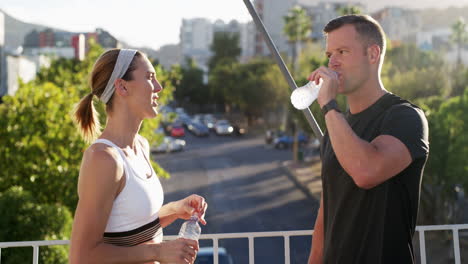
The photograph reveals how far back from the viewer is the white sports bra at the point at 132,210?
1812 mm

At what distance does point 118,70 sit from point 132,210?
0.45m

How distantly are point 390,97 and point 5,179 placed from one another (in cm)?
1158

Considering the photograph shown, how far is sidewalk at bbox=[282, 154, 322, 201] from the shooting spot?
30.6m

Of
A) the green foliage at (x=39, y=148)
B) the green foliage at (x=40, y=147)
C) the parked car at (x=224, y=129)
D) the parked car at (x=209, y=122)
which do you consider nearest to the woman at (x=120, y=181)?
the green foliage at (x=40, y=147)

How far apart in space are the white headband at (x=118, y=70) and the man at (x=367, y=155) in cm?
60

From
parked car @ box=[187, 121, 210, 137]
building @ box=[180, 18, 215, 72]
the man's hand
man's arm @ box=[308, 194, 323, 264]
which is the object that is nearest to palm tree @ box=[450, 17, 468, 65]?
parked car @ box=[187, 121, 210, 137]

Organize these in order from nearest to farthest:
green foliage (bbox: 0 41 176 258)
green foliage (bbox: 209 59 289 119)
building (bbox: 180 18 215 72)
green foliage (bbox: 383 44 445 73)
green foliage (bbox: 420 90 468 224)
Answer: green foliage (bbox: 0 41 176 258) < green foliage (bbox: 420 90 468 224) < green foliage (bbox: 383 44 445 73) < green foliage (bbox: 209 59 289 119) < building (bbox: 180 18 215 72)

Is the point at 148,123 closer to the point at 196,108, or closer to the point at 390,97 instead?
the point at 390,97

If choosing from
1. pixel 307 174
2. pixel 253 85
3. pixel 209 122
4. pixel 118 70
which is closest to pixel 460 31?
pixel 253 85

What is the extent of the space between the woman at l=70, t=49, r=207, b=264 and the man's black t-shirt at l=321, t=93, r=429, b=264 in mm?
476

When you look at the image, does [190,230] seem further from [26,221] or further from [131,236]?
[26,221]

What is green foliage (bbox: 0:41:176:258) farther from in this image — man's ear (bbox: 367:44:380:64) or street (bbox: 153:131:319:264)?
man's ear (bbox: 367:44:380:64)

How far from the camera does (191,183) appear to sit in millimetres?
33219

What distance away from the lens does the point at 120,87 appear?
6.28ft
